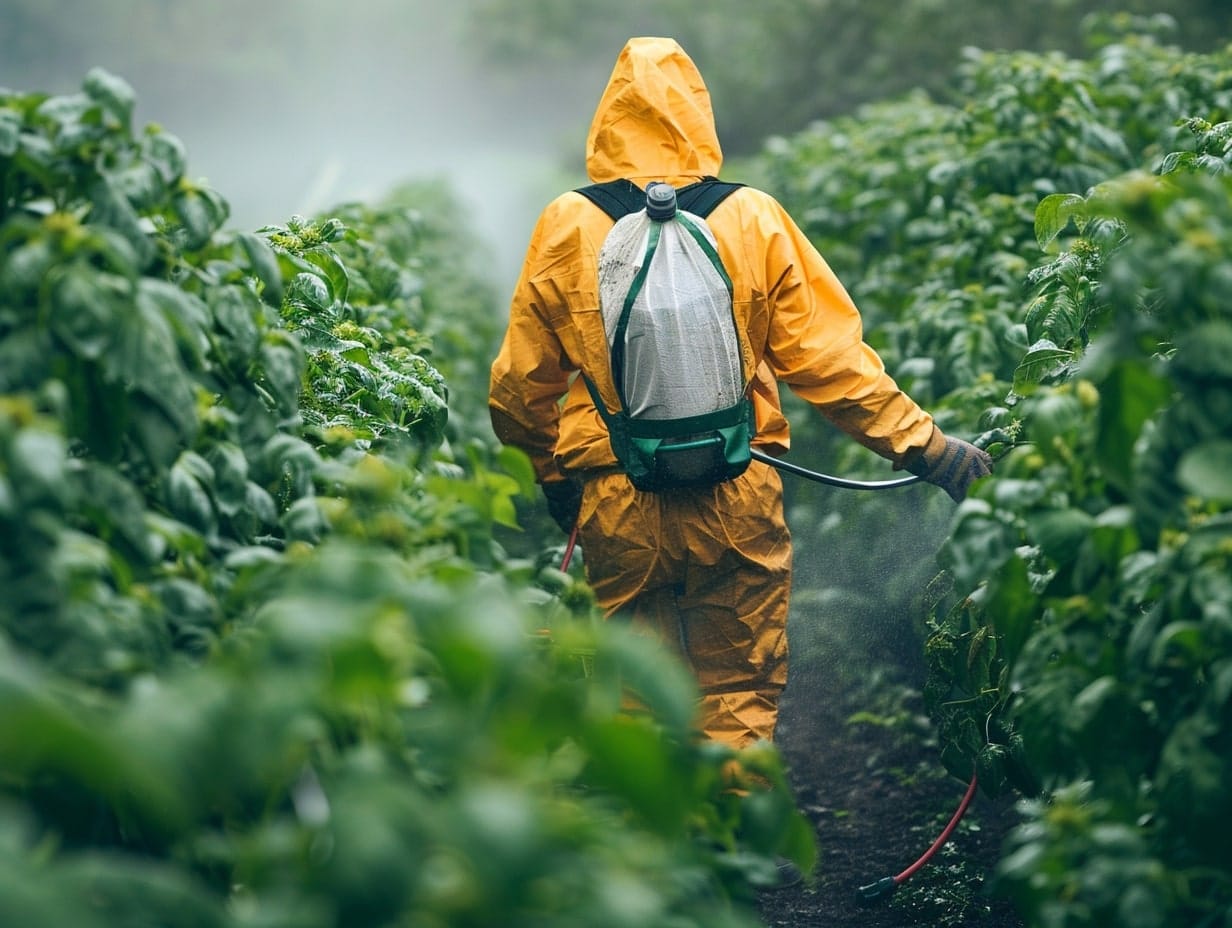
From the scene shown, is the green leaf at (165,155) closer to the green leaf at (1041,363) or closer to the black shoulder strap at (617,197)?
the black shoulder strap at (617,197)

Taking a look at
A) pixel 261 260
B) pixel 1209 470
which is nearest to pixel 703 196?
pixel 261 260

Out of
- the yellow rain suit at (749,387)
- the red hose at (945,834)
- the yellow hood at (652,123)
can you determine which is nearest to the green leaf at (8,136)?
the yellow rain suit at (749,387)

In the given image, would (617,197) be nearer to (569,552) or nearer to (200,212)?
(569,552)

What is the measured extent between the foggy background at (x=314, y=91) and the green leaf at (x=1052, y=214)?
15.6 meters

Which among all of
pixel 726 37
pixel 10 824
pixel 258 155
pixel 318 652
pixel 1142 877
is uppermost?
pixel 258 155

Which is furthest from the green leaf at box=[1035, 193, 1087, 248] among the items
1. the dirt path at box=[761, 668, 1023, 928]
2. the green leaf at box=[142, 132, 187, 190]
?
the green leaf at box=[142, 132, 187, 190]

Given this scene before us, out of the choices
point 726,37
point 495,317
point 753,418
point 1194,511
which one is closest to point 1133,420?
point 1194,511

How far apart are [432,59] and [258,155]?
26271 millimetres

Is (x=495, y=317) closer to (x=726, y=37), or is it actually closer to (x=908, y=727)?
(x=908, y=727)

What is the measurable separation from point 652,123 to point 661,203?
364 millimetres

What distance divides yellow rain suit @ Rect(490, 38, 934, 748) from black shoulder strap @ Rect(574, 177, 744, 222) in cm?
3

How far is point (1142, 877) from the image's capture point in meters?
1.82

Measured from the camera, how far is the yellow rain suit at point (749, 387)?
361cm

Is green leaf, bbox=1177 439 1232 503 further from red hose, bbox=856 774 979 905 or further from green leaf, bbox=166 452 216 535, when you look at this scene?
red hose, bbox=856 774 979 905
